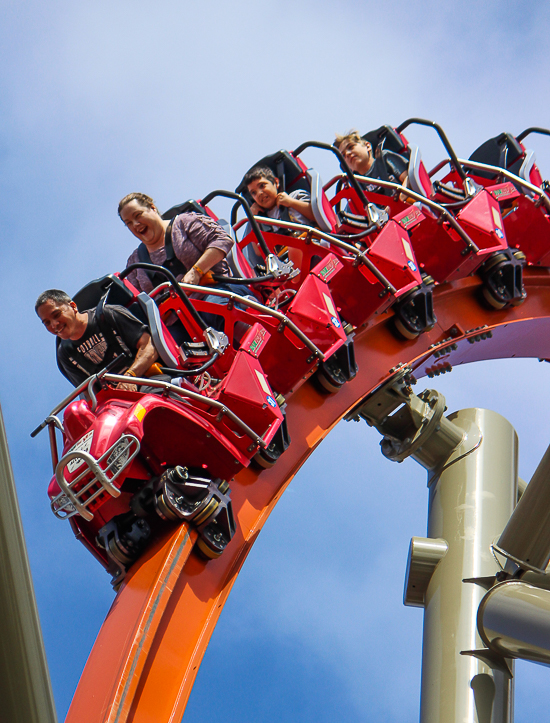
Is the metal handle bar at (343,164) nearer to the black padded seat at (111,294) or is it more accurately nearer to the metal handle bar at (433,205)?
the metal handle bar at (433,205)

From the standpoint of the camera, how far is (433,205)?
5211 mm

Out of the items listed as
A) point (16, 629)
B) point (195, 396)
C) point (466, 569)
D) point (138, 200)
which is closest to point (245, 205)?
point (138, 200)

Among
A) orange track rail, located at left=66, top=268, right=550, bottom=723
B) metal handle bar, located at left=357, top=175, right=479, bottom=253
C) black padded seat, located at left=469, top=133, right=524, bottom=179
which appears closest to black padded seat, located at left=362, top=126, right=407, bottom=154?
black padded seat, located at left=469, top=133, right=524, bottom=179

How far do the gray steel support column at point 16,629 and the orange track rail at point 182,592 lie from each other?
2246mm

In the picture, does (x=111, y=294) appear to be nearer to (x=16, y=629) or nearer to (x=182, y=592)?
Answer: (x=182, y=592)

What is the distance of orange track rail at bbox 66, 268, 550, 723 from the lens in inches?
122

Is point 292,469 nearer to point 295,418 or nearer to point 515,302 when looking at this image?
point 295,418

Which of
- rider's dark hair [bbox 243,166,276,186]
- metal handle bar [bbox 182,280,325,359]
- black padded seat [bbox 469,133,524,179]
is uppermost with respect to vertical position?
black padded seat [bbox 469,133,524,179]

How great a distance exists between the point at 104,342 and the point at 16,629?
2975 millimetres

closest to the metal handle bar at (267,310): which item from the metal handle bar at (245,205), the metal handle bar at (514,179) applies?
the metal handle bar at (245,205)

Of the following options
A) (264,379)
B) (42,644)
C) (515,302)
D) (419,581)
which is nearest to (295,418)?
(264,379)

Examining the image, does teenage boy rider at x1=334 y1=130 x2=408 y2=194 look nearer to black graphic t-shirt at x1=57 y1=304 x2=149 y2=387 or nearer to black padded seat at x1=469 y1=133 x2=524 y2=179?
black padded seat at x1=469 y1=133 x2=524 y2=179

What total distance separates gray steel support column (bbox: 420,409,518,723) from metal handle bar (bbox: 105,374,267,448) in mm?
1074

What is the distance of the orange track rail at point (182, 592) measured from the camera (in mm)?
3098
